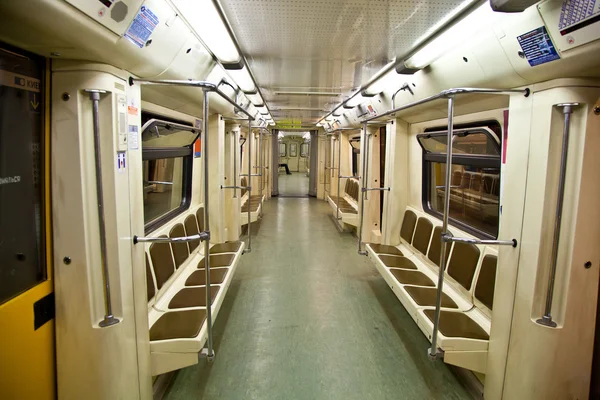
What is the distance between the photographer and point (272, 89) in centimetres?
538

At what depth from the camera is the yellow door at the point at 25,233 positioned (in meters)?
1.60

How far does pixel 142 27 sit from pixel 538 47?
2.06 meters

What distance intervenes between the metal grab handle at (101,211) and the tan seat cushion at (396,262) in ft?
10.3

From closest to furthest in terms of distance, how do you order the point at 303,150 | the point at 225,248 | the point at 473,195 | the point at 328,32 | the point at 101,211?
1. the point at 101,211
2. the point at 328,32
3. the point at 473,195
4. the point at 225,248
5. the point at 303,150

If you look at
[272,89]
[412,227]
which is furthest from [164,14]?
[412,227]

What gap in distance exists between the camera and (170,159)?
4.86 meters

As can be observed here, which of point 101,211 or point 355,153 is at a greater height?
point 355,153

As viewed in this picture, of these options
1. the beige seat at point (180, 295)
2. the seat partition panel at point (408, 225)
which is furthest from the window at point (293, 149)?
the beige seat at point (180, 295)

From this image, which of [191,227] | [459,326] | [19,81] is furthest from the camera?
[191,227]

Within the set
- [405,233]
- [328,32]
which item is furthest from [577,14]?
[405,233]

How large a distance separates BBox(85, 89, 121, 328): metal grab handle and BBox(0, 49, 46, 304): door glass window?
0.86ft

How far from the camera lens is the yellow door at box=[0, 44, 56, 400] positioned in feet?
5.26

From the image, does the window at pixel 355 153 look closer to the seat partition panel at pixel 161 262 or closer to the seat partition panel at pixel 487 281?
the seat partition panel at pixel 487 281

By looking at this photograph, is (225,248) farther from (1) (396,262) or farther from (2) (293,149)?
(2) (293,149)
